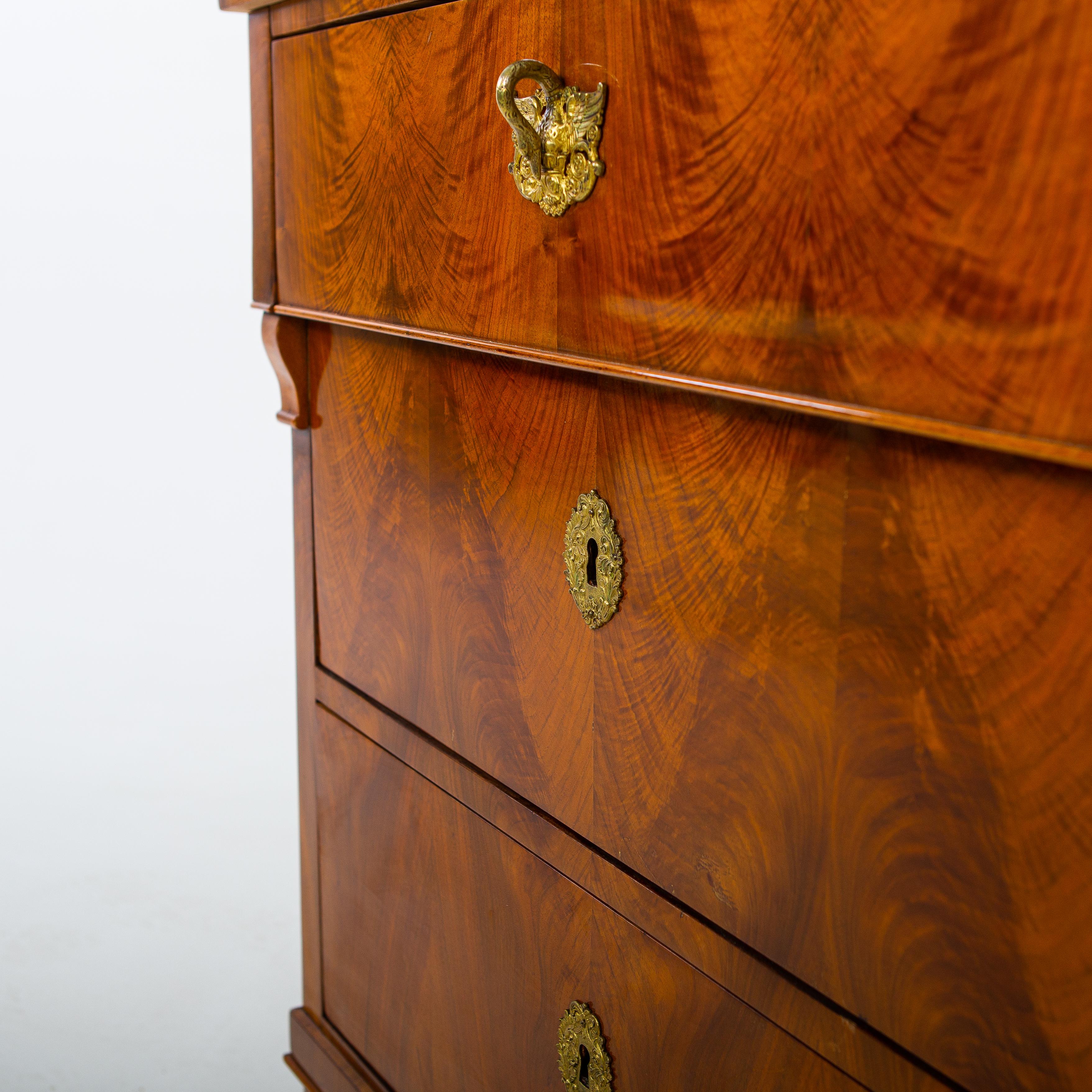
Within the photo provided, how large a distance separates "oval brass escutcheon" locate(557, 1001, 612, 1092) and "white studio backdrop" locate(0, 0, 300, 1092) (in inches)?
38.9

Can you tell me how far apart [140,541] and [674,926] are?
4.65ft

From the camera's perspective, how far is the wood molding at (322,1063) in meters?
1.08

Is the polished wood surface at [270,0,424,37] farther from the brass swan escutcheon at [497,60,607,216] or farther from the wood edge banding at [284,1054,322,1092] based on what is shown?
the wood edge banding at [284,1054,322,1092]

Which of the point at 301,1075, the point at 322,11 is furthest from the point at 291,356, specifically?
the point at 301,1075

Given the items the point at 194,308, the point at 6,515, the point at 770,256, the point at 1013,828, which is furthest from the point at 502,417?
the point at 6,515

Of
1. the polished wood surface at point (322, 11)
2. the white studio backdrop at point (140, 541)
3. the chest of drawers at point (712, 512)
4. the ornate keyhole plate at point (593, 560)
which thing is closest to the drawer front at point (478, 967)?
the chest of drawers at point (712, 512)

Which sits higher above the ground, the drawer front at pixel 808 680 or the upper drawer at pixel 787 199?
the upper drawer at pixel 787 199

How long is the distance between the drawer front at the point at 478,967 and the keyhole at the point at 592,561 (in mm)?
208

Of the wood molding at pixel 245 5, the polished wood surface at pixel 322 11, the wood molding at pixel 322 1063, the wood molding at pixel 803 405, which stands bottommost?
the wood molding at pixel 322 1063

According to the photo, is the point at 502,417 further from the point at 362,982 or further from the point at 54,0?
the point at 54,0

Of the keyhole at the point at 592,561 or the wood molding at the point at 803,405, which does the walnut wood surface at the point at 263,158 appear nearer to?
the wood molding at the point at 803,405

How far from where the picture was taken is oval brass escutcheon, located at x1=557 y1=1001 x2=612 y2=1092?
0.77 meters

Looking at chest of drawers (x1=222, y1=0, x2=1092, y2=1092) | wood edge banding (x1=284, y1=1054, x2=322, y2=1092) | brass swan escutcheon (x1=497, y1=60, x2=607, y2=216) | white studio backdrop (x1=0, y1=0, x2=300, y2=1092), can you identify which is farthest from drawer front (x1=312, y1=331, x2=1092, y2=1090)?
white studio backdrop (x1=0, y1=0, x2=300, y2=1092)

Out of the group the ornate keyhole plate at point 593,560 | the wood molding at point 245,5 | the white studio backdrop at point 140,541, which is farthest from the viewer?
the white studio backdrop at point 140,541
